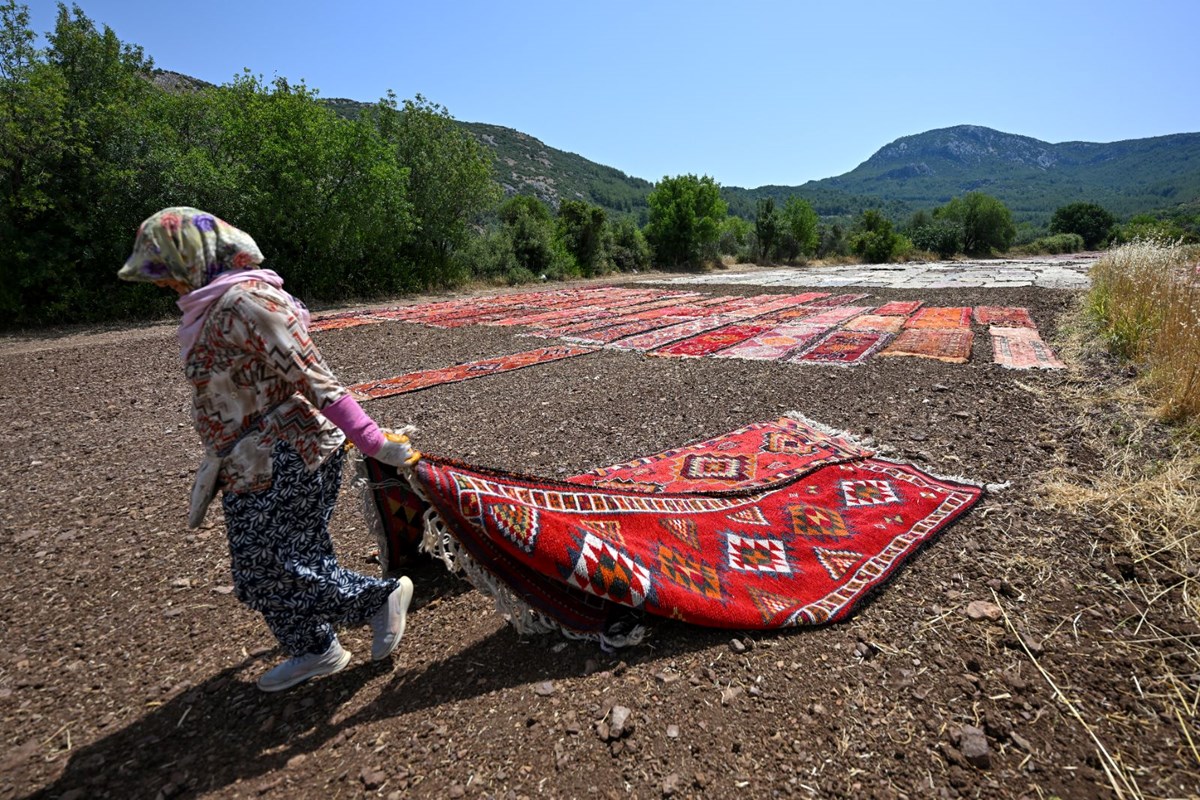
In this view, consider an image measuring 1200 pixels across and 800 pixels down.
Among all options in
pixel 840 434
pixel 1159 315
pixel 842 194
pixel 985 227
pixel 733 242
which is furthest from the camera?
pixel 842 194

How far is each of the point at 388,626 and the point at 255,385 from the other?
991 mm

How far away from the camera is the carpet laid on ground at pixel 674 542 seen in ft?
6.84

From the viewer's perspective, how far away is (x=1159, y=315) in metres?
5.90

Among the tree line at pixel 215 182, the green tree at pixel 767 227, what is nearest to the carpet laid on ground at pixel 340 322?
the tree line at pixel 215 182

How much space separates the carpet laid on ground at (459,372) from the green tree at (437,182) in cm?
1162

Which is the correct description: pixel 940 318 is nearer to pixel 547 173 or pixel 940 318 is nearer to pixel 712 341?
pixel 712 341

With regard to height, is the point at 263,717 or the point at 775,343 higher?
the point at 775,343

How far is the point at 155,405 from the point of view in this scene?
609 centimetres

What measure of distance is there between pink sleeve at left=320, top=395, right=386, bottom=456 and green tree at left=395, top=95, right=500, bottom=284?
17383mm

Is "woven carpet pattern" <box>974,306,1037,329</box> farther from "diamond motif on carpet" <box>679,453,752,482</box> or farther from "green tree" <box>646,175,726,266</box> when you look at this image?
"green tree" <box>646,175,726,266</box>

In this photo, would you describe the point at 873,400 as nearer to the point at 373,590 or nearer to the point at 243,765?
the point at 373,590

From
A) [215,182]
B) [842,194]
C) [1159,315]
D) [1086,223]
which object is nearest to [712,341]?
[1159,315]

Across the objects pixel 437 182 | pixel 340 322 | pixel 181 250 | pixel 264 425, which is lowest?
pixel 340 322

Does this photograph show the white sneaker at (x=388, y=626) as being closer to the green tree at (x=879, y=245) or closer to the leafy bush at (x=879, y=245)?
the leafy bush at (x=879, y=245)
